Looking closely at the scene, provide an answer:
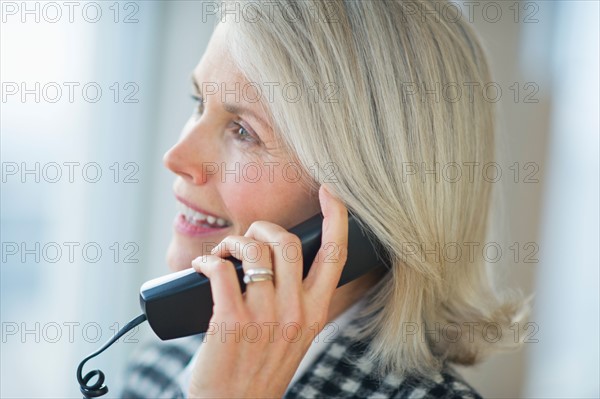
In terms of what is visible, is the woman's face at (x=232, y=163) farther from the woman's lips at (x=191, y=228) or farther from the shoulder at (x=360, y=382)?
the shoulder at (x=360, y=382)

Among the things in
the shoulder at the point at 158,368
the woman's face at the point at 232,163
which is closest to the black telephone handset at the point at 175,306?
the woman's face at the point at 232,163

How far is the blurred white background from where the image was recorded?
1223mm

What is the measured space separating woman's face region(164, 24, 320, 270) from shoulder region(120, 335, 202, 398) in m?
0.38

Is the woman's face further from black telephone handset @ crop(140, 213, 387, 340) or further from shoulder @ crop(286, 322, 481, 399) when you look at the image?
shoulder @ crop(286, 322, 481, 399)

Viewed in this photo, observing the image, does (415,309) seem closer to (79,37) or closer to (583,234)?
(583,234)

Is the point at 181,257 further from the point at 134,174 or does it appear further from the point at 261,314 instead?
the point at 134,174

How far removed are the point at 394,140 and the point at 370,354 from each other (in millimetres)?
332

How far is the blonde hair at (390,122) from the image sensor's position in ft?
2.98

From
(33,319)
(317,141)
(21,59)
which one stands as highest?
(21,59)

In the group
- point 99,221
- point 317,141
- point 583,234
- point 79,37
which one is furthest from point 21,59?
point 583,234

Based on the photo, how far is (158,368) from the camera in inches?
49.8

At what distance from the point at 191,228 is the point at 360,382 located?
14.1 inches

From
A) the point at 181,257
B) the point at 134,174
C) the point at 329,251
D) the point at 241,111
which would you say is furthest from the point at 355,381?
the point at 134,174

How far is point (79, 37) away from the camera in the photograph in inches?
51.2
